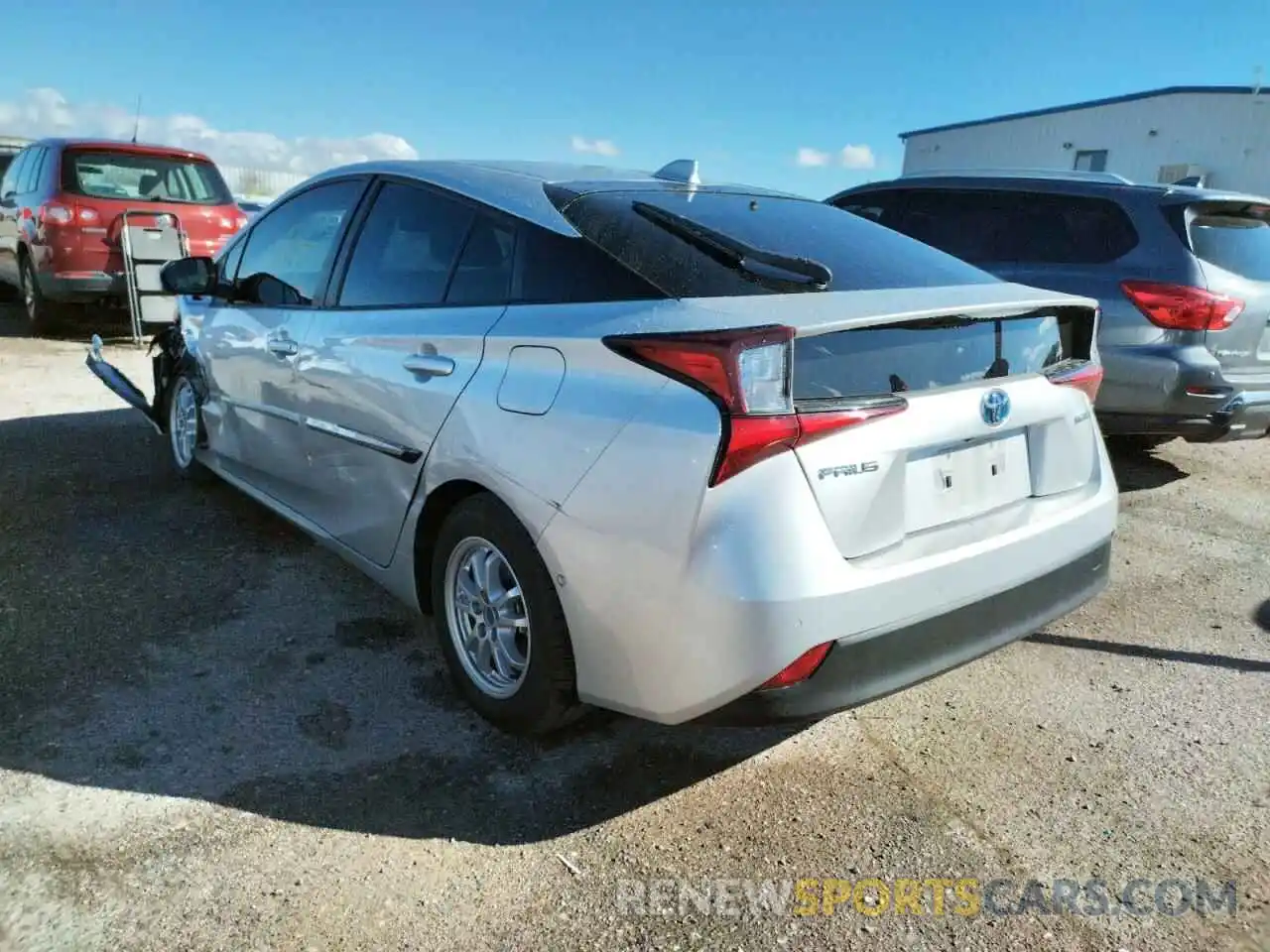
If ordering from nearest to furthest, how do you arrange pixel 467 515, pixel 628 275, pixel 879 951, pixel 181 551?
pixel 879 951
pixel 628 275
pixel 467 515
pixel 181 551

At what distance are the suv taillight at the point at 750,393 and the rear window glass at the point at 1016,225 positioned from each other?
3.89m

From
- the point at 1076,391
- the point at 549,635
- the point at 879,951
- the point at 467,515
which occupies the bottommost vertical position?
the point at 879,951

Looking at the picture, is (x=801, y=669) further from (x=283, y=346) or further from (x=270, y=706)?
(x=283, y=346)

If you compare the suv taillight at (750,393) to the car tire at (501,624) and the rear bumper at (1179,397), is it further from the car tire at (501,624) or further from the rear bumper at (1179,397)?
the rear bumper at (1179,397)

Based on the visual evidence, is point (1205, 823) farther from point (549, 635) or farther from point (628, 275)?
point (628, 275)

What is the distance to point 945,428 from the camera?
2.20m

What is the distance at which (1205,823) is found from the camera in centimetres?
241

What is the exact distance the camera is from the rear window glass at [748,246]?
7.60ft

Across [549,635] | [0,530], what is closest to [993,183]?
[549,635]

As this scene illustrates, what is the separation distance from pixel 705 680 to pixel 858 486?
54 centimetres

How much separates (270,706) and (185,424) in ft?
8.32

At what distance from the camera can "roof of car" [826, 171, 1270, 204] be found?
16.2 feet

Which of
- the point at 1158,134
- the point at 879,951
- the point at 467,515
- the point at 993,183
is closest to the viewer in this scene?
the point at 879,951

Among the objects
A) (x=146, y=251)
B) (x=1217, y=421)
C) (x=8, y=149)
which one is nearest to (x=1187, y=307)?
(x=1217, y=421)
